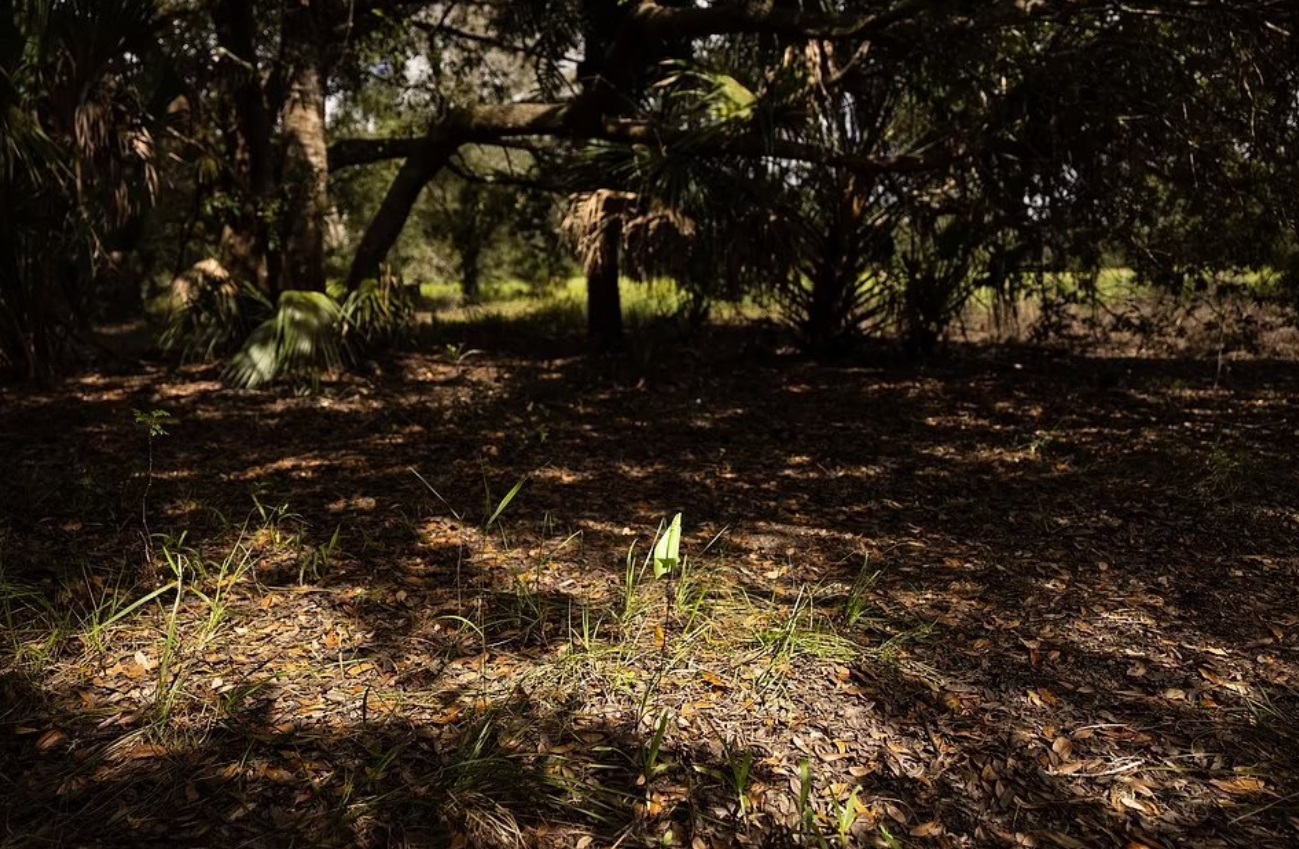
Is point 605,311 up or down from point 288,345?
up

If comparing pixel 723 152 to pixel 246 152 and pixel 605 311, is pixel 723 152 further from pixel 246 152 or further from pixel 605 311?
pixel 246 152

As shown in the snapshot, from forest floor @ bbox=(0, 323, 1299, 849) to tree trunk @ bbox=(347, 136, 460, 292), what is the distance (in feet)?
6.50

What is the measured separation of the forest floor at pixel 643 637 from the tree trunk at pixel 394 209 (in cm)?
198

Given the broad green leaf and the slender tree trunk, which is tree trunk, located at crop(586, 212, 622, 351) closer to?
the slender tree trunk

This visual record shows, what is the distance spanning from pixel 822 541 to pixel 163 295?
1202 centimetres

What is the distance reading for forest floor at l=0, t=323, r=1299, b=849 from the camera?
210 centimetres

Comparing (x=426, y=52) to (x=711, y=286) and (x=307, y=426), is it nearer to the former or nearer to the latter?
(x=711, y=286)

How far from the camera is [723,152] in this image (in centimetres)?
589

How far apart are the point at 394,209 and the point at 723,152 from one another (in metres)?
2.59

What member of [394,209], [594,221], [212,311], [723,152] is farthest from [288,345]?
[723,152]

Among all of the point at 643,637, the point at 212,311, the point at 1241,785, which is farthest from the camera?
the point at 212,311

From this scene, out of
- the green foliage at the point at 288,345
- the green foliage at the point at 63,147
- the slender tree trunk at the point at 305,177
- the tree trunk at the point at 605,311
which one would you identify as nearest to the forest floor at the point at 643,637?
the green foliage at the point at 63,147

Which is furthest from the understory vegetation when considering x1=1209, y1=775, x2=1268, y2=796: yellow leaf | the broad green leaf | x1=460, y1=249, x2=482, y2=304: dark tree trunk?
x1=460, y1=249, x2=482, y2=304: dark tree trunk

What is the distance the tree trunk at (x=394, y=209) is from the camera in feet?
22.2
